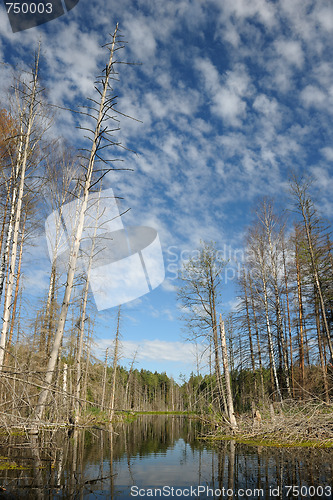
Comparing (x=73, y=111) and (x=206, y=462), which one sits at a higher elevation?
(x=73, y=111)

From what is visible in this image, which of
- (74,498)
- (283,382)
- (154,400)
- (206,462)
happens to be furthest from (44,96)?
(154,400)

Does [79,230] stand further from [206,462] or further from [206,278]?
[206,278]

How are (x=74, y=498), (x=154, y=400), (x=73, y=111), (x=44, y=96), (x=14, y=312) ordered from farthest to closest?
(x=154, y=400), (x=14, y=312), (x=44, y=96), (x=73, y=111), (x=74, y=498)

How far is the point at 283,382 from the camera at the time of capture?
21.1 metres

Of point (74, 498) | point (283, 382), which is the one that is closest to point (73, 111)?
point (74, 498)

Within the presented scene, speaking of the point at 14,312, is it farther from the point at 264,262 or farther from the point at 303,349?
the point at 303,349

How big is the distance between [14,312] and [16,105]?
376 inches

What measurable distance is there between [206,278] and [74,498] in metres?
15.3

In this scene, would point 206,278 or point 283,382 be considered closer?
point 206,278

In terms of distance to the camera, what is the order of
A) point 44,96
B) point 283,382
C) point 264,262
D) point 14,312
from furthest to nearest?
point 283,382, point 264,262, point 14,312, point 44,96

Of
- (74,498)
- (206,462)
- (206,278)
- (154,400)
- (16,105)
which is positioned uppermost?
(16,105)

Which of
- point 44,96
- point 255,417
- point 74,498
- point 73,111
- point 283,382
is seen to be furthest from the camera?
point 283,382

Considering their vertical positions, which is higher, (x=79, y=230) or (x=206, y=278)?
(x=206, y=278)

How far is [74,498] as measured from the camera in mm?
4410
